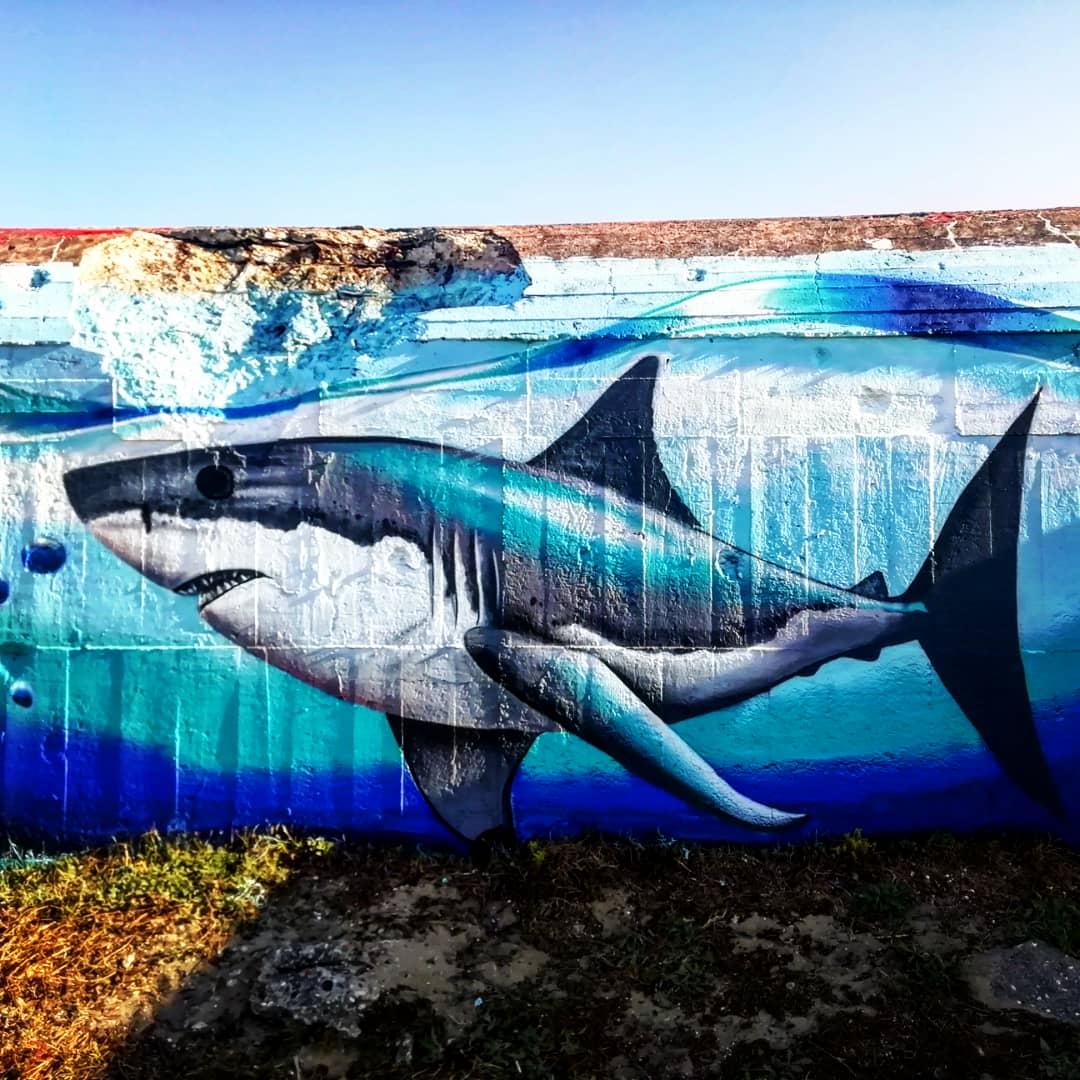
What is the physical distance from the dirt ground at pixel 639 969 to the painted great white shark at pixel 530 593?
0.38m

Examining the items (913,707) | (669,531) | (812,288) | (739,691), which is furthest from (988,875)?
(812,288)

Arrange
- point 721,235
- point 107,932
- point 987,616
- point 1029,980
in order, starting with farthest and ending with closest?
point 721,235
point 987,616
point 107,932
point 1029,980

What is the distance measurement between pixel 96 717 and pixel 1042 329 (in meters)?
4.98

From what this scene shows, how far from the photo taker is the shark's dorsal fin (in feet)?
14.4

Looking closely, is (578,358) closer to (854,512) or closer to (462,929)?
(854,512)

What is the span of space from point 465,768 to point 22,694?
7.29ft

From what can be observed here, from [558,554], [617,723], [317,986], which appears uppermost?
[558,554]

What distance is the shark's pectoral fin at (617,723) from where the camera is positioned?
434 cm

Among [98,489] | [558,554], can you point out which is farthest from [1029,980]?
[98,489]

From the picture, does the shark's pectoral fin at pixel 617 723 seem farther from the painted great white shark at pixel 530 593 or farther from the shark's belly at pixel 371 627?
the shark's belly at pixel 371 627

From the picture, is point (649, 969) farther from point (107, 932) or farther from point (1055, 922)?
point (107, 932)

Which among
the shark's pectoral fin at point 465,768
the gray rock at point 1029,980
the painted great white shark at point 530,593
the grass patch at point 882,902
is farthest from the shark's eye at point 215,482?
the gray rock at point 1029,980

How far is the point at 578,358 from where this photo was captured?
441cm

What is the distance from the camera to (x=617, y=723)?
434 cm
